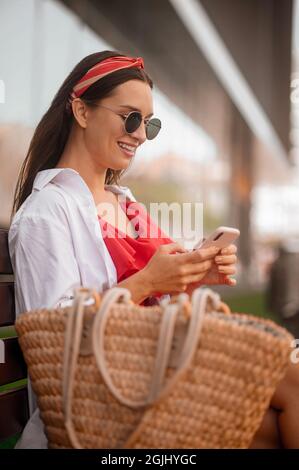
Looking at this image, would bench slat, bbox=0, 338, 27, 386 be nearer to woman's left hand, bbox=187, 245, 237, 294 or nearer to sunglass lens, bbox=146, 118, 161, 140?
woman's left hand, bbox=187, 245, 237, 294

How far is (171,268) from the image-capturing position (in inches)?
66.3

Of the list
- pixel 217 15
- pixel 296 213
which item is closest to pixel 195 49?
pixel 217 15

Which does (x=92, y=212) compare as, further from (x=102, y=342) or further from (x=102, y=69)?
(x=102, y=342)

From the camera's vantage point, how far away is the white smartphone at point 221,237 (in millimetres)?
1701

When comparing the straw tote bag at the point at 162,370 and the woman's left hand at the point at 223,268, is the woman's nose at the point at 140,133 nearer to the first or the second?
the woman's left hand at the point at 223,268

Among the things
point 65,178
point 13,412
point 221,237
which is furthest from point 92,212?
point 13,412

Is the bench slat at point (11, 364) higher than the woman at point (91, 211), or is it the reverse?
the woman at point (91, 211)

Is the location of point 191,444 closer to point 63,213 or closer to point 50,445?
point 50,445

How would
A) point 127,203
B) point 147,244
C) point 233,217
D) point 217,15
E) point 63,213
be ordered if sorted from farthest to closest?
point 233,217 → point 217,15 → point 127,203 → point 147,244 → point 63,213

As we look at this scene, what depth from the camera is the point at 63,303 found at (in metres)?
1.67

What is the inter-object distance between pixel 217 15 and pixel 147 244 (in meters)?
10.5

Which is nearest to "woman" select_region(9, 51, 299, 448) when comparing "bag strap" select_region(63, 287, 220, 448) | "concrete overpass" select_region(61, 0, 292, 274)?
"bag strap" select_region(63, 287, 220, 448)

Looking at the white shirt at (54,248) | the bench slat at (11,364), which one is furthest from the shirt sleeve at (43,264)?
the bench slat at (11,364)

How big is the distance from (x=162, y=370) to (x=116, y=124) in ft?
2.59
